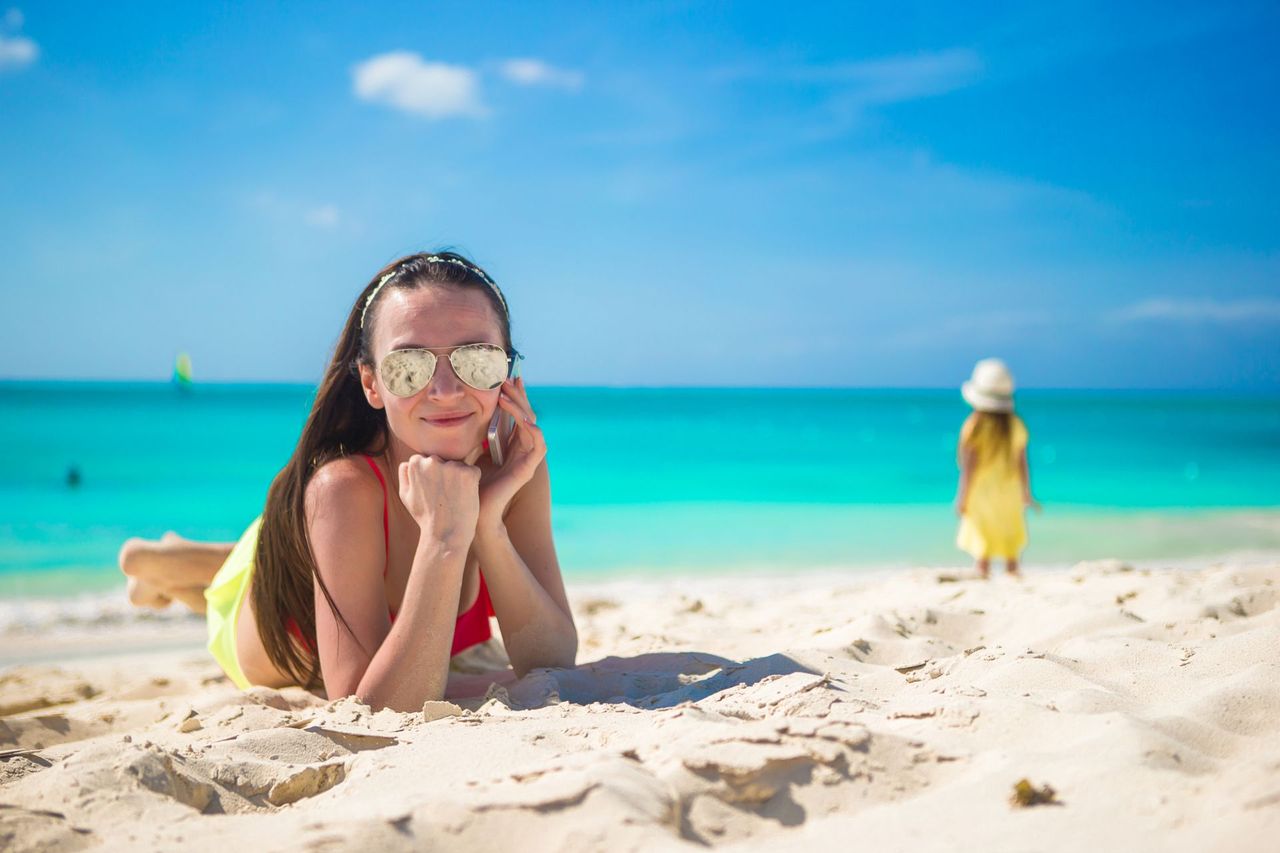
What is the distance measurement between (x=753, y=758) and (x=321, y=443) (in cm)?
190

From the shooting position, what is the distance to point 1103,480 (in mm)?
19484

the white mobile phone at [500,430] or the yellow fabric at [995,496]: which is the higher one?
the white mobile phone at [500,430]

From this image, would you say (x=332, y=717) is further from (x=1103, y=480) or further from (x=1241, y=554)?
(x=1103, y=480)

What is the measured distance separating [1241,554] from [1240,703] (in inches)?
362

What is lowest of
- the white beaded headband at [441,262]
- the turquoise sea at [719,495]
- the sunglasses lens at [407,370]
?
the turquoise sea at [719,495]

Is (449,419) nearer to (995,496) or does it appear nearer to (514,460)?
(514,460)

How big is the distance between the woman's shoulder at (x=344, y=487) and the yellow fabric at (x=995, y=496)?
5.59 metres

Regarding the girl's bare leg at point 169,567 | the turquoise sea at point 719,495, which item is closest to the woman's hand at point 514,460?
the girl's bare leg at point 169,567

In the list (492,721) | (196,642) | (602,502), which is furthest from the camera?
(602,502)

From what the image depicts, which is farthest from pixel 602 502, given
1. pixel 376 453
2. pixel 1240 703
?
pixel 1240 703

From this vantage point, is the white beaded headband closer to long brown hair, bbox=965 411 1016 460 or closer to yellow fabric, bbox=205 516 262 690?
yellow fabric, bbox=205 516 262 690

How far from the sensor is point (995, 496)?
7102 millimetres

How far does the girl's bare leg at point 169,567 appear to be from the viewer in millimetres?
4086

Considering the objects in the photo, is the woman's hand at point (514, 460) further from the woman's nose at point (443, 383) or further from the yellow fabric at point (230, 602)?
the yellow fabric at point (230, 602)
